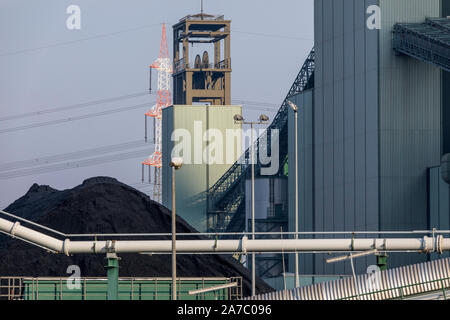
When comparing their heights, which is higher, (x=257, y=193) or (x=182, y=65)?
(x=182, y=65)

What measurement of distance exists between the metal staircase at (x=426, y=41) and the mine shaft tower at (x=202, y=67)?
55.6 m

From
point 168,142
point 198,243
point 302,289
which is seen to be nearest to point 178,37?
point 168,142

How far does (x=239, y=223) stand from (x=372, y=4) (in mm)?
36127

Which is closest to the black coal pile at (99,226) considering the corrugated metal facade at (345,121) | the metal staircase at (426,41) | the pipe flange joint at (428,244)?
the corrugated metal facade at (345,121)

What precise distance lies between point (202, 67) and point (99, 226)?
189ft

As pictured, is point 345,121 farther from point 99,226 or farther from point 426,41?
point 99,226

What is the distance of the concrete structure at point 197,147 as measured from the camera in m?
117

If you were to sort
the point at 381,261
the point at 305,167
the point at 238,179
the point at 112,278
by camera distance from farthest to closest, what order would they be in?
the point at 238,179, the point at 305,167, the point at 112,278, the point at 381,261

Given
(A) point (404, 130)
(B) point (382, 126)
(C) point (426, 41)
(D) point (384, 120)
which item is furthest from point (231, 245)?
(A) point (404, 130)

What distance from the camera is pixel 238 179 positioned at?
106312 mm

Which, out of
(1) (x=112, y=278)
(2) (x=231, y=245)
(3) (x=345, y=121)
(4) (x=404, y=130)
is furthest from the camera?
(3) (x=345, y=121)

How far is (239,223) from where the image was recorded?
10569cm

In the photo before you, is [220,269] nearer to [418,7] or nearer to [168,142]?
[418,7]
